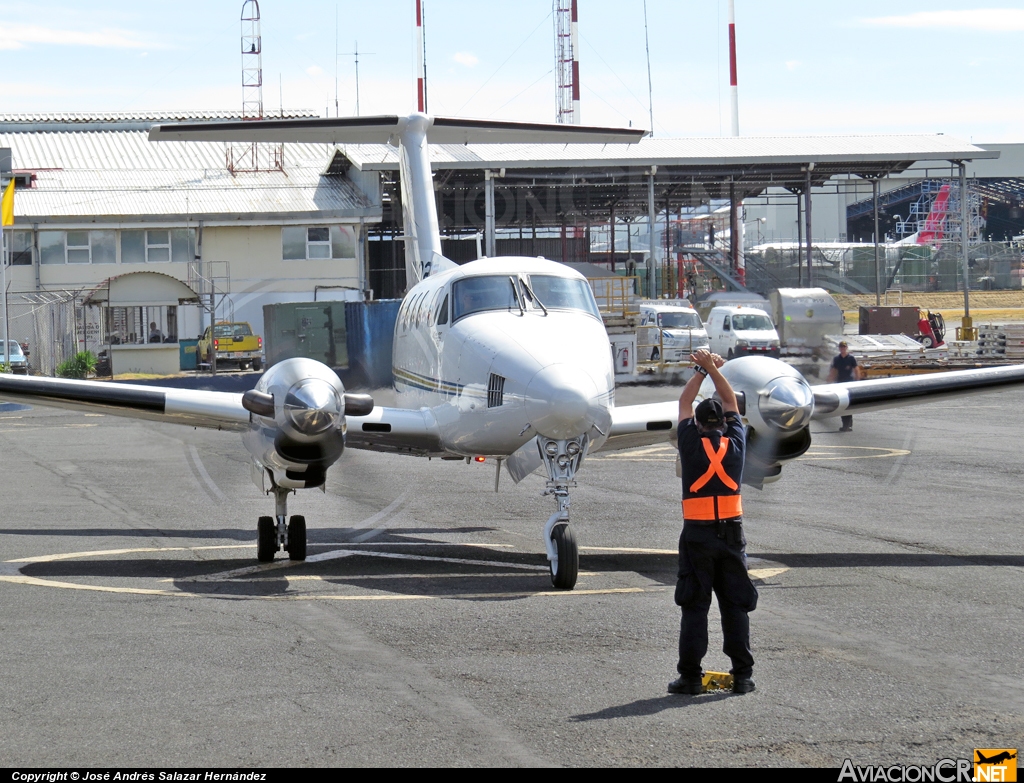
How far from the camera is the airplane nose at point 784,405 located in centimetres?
1070

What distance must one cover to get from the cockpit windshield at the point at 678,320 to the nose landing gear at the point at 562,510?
33.3m

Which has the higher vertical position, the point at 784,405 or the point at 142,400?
the point at 142,400

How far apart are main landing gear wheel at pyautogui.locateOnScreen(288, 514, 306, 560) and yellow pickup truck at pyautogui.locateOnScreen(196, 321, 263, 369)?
35.5m

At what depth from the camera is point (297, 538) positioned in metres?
11.7

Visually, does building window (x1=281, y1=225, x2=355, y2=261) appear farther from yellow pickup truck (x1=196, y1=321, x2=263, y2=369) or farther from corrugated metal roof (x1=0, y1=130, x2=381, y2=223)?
yellow pickup truck (x1=196, y1=321, x2=263, y2=369)

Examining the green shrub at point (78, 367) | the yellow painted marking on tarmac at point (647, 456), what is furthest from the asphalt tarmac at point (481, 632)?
the green shrub at point (78, 367)

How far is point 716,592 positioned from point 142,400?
6.74 m

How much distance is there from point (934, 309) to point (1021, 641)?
68725 mm

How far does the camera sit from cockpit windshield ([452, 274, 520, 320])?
11.6 metres

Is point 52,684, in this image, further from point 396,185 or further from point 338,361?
point 396,185

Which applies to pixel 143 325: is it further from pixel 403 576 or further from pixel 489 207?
pixel 403 576

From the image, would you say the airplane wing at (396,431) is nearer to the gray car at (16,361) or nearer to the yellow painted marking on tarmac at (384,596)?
the yellow painted marking on tarmac at (384,596)

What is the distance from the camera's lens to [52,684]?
7.01m

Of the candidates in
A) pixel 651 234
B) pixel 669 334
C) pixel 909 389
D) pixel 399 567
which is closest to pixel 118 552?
pixel 399 567
